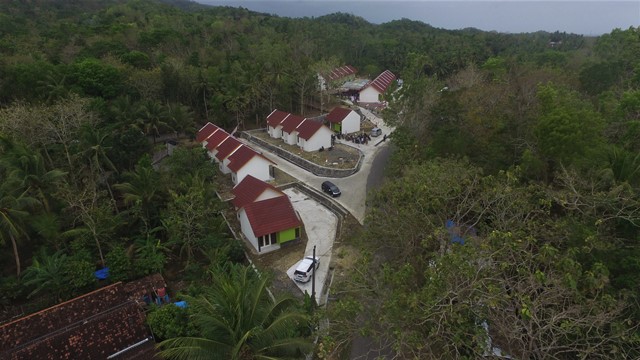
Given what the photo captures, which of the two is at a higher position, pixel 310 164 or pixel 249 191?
pixel 249 191

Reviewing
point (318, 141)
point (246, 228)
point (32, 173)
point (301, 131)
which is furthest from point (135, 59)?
point (246, 228)

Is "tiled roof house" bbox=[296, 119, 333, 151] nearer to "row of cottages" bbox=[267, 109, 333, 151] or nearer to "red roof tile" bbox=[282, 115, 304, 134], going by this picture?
"row of cottages" bbox=[267, 109, 333, 151]

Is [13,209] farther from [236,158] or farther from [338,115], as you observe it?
[338,115]

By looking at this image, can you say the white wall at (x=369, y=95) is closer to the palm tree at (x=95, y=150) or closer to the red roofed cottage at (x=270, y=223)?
the red roofed cottage at (x=270, y=223)

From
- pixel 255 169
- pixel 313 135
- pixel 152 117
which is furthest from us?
pixel 313 135

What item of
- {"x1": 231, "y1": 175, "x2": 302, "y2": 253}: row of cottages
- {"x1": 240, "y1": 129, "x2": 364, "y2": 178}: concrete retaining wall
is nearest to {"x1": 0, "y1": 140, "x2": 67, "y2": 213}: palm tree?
{"x1": 231, "y1": 175, "x2": 302, "y2": 253}: row of cottages

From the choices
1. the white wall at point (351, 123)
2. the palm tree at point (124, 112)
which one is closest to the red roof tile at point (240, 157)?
the palm tree at point (124, 112)

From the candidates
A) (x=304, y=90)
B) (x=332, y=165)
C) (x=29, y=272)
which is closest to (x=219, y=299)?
(x=29, y=272)
